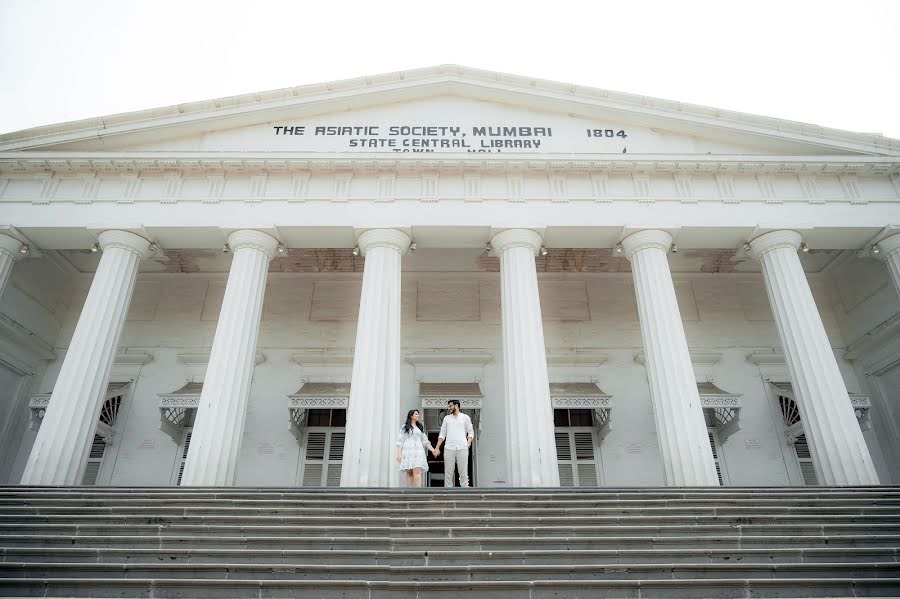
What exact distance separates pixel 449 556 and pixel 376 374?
6074mm

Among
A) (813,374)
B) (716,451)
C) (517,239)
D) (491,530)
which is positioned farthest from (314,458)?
(813,374)

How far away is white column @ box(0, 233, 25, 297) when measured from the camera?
13.5 m

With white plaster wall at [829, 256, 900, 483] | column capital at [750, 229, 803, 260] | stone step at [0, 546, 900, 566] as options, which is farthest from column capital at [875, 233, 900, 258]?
stone step at [0, 546, 900, 566]

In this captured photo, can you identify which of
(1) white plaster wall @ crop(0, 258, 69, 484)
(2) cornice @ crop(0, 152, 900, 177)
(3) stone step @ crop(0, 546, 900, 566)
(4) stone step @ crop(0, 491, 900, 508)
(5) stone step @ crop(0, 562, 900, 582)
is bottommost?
(5) stone step @ crop(0, 562, 900, 582)

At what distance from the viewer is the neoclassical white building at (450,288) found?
1226cm

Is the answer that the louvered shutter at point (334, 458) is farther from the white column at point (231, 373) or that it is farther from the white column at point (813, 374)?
the white column at point (813, 374)

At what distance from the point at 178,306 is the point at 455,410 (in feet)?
36.9

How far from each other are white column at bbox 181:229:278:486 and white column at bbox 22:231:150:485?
7.41ft

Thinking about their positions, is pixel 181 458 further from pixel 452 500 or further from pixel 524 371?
pixel 452 500

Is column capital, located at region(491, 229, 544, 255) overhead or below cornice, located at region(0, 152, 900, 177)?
below

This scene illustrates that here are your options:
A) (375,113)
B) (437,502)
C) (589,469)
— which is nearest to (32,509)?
(437,502)

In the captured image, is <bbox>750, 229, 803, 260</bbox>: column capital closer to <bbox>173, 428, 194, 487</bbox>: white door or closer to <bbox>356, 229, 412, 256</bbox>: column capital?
<bbox>356, 229, 412, 256</bbox>: column capital

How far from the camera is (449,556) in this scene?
247 inches

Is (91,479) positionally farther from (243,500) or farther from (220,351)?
(243,500)
